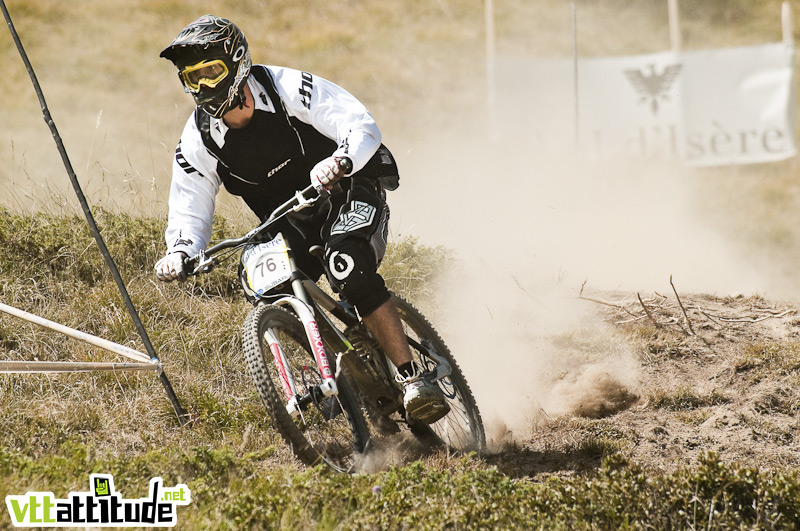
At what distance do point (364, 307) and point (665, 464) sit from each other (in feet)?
6.27

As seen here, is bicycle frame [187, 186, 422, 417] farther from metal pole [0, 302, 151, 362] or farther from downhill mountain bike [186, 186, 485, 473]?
metal pole [0, 302, 151, 362]

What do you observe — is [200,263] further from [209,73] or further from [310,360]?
[209,73]

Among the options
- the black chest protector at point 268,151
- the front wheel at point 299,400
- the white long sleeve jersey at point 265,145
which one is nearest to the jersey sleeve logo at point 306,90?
the white long sleeve jersey at point 265,145

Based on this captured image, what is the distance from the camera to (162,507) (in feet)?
12.1

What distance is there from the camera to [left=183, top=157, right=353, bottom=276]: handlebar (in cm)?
419

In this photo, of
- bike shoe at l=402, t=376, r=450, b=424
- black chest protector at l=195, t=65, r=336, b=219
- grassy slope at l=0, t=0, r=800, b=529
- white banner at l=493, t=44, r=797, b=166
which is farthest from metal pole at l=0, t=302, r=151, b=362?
white banner at l=493, t=44, r=797, b=166

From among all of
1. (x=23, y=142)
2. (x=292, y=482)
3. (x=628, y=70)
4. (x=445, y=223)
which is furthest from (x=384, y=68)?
(x=292, y=482)

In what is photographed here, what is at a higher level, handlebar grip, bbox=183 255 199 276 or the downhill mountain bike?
handlebar grip, bbox=183 255 199 276

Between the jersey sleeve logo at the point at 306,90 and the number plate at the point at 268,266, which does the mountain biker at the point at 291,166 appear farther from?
the number plate at the point at 268,266

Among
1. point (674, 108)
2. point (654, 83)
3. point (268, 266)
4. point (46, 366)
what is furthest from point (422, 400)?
point (654, 83)

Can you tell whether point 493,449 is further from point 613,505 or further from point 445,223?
point 445,223

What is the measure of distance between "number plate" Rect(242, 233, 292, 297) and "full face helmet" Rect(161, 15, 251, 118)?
0.76 metres

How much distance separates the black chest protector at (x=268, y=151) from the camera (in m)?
4.59

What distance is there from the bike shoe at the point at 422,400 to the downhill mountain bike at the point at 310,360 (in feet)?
0.82
